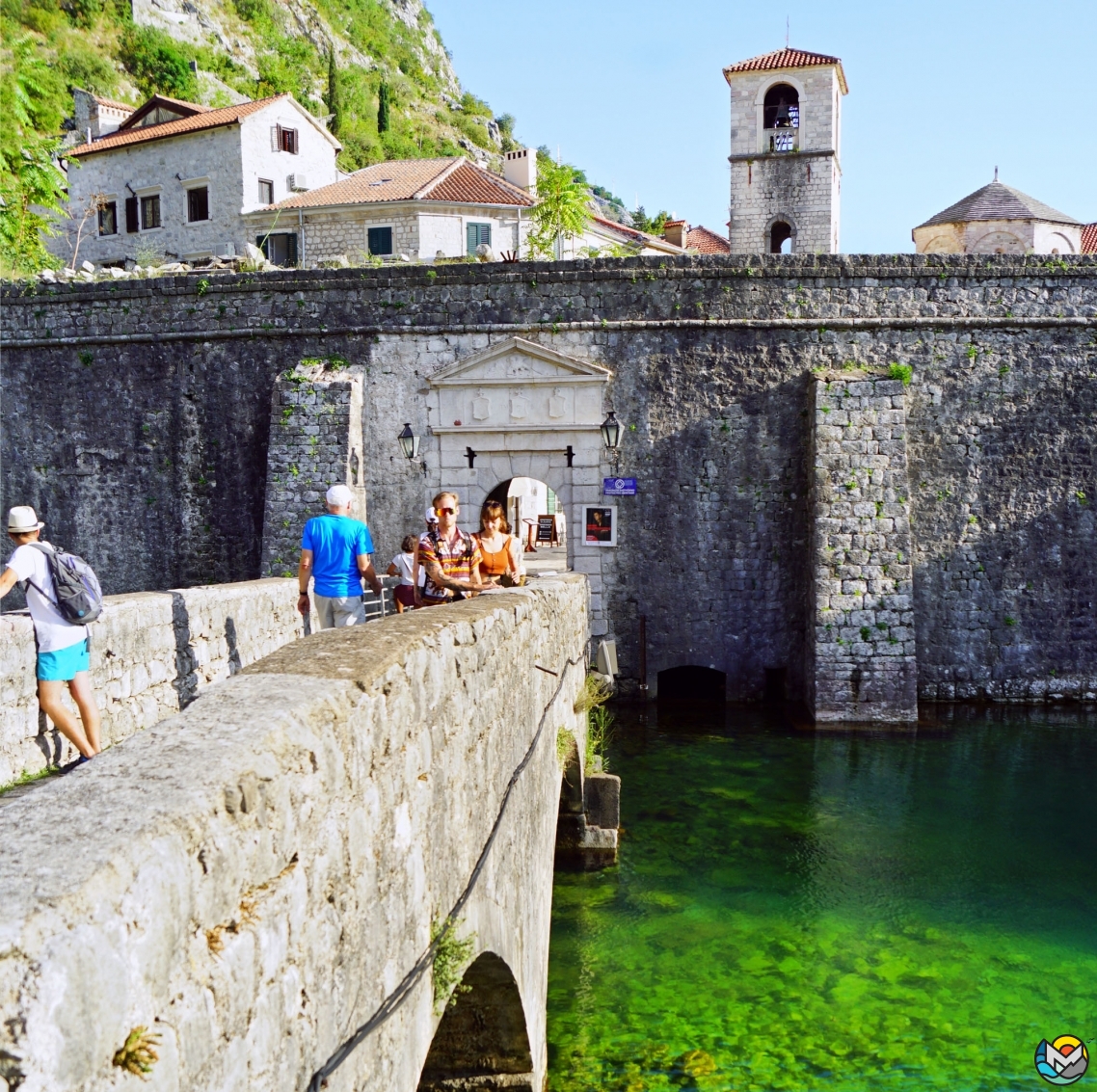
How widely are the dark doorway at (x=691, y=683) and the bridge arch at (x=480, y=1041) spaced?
10.2m

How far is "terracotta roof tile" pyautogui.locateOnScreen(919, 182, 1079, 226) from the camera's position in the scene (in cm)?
2755

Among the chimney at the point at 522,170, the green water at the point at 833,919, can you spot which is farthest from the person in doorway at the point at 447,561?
the chimney at the point at 522,170

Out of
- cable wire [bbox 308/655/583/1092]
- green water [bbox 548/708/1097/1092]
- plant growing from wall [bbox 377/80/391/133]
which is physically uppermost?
plant growing from wall [bbox 377/80/391/133]

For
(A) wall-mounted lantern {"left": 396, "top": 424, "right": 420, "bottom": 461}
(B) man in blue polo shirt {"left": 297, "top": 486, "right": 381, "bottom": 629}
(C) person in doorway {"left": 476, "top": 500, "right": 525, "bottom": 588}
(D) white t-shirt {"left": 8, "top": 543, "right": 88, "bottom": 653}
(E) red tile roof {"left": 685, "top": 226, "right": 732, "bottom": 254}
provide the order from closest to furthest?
1. (D) white t-shirt {"left": 8, "top": 543, "right": 88, "bottom": 653}
2. (B) man in blue polo shirt {"left": 297, "top": 486, "right": 381, "bottom": 629}
3. (C) person in doorway {"left": 476, "top": 500, "right": 525, "bottom": 588}
4. (A) wall-mounted lantern {"left": 396, "top": 424, "right": 420, "bottom": 461}
5. (E) red tile roof {"left": 685, "top": 226, "right": 732, "bottom": 254}

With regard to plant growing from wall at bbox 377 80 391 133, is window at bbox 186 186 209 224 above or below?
below

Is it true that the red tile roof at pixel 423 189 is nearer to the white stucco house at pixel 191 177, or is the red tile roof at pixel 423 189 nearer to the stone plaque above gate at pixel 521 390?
the white stucco house at pixel 191 177

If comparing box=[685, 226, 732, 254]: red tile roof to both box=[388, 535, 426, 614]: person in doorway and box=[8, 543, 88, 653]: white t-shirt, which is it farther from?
box=[8, 543, 88, 653]: white t-shirt

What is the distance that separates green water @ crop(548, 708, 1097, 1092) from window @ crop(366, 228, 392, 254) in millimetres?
18691

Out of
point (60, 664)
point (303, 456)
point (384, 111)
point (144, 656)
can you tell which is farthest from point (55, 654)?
point (384, 111)

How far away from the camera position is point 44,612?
16.6ft

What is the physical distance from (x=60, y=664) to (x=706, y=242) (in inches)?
1597

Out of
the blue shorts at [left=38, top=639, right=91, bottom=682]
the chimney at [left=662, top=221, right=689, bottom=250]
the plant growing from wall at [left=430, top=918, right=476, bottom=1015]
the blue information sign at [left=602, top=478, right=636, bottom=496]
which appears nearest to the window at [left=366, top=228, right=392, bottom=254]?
the chimney at [left=662, top=221, right=689, bottom=250]

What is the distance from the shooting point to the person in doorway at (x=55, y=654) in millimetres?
5039

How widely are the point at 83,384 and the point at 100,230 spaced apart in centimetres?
1893
